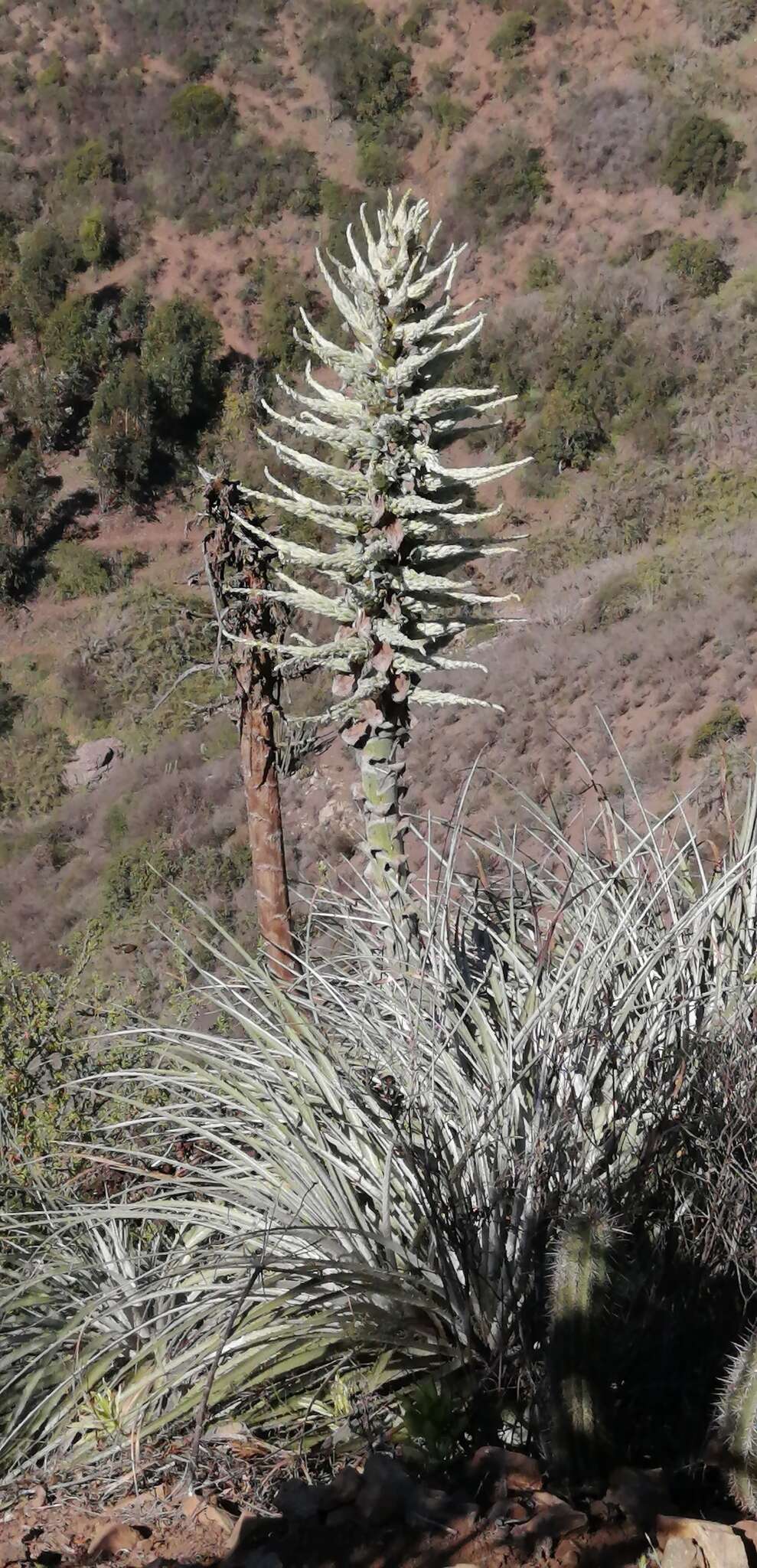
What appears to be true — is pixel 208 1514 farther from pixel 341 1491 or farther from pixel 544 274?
pixel 544 274

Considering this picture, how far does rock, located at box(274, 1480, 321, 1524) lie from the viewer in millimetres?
1963

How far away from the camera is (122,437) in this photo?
2519 centimetres

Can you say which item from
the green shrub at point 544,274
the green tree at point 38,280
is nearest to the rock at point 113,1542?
the green shrub at point 544,274

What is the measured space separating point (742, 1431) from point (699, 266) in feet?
83.8

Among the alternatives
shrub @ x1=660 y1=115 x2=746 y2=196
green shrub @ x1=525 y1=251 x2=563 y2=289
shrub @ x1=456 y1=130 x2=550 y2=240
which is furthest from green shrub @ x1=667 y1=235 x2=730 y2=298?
shrub @ x1=456 y1=130 x2=550 y2=240

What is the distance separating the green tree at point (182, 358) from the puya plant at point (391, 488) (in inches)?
925

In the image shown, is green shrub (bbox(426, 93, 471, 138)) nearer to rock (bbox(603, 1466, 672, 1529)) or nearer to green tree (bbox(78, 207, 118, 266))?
green tree (bbox(78, 207, 118, 266))

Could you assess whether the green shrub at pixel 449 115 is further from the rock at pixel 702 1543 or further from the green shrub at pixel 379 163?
the rock at pixel 702 1543

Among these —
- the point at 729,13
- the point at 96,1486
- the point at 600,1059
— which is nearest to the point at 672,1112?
the point at 600,1059

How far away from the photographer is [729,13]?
89.5ft

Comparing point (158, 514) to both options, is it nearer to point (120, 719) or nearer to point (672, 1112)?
point (120, 719)

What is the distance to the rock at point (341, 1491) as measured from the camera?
6.46 feet

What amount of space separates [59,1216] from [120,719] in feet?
59.3

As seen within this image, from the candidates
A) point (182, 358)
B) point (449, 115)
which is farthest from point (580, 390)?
point (449, 115)
